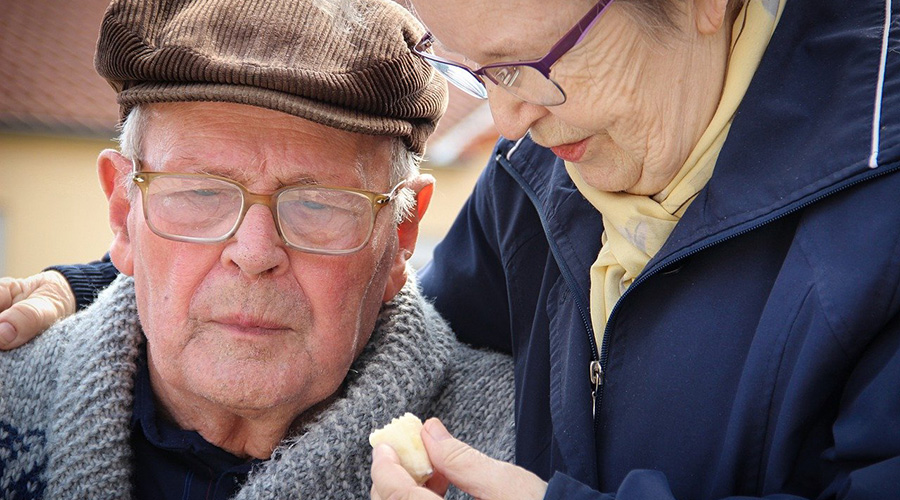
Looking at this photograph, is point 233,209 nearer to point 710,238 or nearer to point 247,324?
point 247,324

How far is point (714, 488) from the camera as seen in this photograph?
1793 mm

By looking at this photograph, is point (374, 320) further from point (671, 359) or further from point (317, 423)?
point (671, 359)

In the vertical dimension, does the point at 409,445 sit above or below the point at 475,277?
above

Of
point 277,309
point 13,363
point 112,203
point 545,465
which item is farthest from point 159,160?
point 545,465

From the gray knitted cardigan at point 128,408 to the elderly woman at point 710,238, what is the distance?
1.53ft

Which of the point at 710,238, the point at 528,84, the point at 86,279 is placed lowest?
the point at 86,279

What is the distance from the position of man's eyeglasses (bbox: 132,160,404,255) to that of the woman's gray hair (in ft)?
0.24

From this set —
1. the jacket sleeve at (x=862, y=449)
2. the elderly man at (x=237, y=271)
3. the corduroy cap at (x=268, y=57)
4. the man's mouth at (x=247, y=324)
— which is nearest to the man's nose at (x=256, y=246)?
the elderly man at (x=237, y=271)

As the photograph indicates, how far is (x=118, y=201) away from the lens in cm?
256

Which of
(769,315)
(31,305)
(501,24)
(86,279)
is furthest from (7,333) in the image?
(769,315)

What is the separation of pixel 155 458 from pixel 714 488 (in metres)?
1.52

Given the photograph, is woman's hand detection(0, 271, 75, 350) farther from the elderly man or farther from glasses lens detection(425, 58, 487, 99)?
glasses lens detection(425, 58, 487, 99)

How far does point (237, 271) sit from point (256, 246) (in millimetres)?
84

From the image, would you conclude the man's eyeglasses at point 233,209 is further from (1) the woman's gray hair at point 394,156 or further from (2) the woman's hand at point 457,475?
(2) the woman's hand at point 457,475
